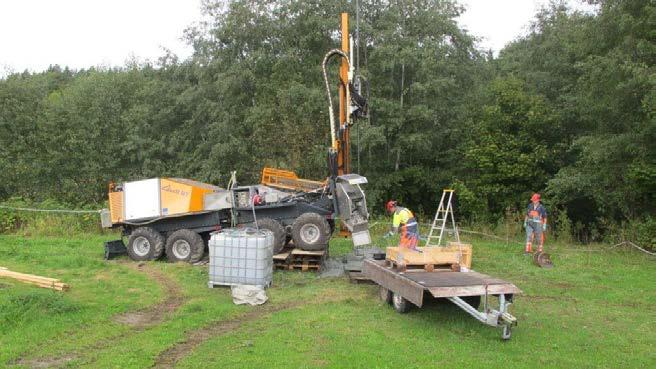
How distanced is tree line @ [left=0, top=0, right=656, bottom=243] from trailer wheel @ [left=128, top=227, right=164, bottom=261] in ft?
34.2

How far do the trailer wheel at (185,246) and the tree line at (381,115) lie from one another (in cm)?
1015

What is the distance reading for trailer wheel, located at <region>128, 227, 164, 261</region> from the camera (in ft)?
53.4

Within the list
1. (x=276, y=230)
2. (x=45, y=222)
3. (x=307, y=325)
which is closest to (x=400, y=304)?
(x=307, y=325)

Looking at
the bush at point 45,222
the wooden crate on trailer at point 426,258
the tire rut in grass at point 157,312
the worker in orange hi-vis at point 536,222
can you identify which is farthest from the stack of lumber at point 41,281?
the worker in orange hi-vis at point 536,222

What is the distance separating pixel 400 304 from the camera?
34.9 ft

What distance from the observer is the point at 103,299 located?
1155 centimetres

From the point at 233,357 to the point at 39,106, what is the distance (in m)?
29.5

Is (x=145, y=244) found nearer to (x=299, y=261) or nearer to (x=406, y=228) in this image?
(x=299, y=261)

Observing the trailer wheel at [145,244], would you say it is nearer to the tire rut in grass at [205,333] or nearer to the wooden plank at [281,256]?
the wooden plank at [281,256]

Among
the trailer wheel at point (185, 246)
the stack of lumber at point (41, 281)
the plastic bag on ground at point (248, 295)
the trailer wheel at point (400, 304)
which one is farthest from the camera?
the trailer wheel at point (185, 246)

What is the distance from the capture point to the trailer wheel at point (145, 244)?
16.3 meters

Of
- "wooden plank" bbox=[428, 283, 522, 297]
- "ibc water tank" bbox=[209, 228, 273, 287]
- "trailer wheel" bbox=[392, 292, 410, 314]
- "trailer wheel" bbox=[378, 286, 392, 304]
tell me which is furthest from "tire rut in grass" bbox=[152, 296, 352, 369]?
"wooden plank" bbox=[428, 283, 522, 297]

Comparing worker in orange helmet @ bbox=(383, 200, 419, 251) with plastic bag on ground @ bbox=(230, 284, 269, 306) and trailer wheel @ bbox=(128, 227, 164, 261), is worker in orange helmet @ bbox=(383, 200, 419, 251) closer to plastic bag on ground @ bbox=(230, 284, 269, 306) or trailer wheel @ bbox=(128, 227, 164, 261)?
plastic bag on ground @ bbox=(230, 284, 269, 306)

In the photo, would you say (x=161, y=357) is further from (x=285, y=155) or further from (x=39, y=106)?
(x=39, y=106)
